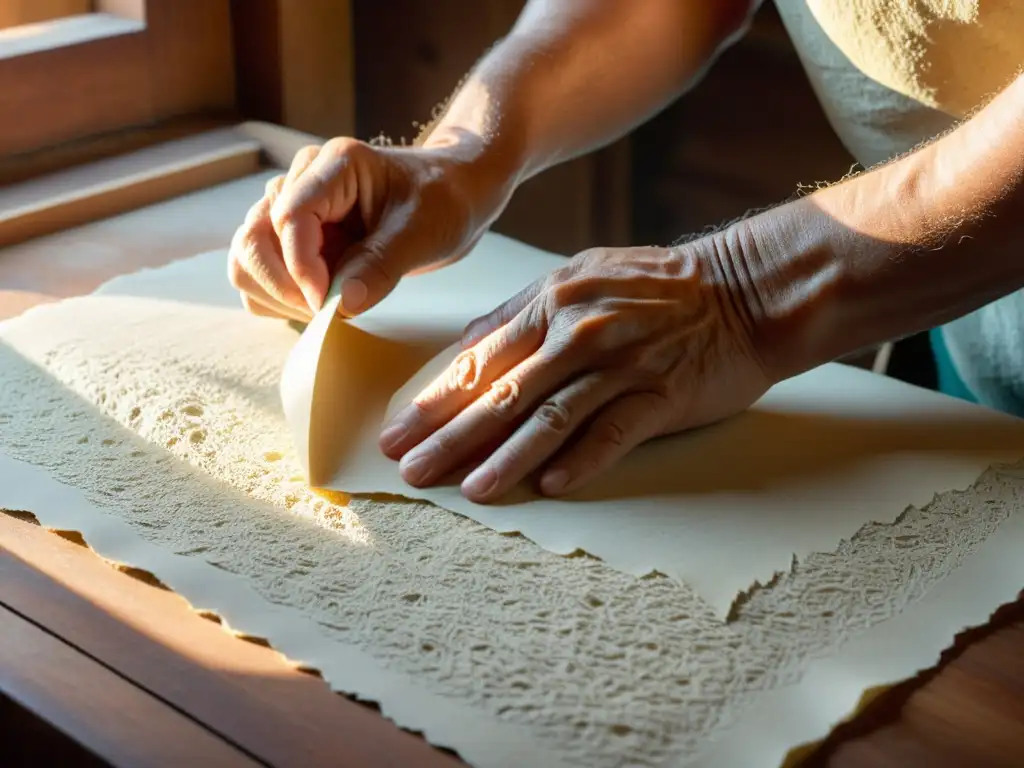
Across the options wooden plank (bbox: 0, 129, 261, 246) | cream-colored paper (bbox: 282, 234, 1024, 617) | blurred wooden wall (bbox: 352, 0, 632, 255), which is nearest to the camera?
cream-colored paper (bbox: 282, 234, 1024, 617)

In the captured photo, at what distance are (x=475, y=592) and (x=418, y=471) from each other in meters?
0.14

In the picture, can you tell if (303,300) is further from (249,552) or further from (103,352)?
(249,552)

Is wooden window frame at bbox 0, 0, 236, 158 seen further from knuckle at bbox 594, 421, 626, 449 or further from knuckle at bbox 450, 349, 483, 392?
knuckle at bbox 594, 421, 626, 449

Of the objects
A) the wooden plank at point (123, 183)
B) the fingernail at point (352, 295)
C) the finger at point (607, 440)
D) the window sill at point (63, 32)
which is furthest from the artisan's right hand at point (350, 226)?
the window sill at point (63, 32)

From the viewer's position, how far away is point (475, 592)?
73 cm

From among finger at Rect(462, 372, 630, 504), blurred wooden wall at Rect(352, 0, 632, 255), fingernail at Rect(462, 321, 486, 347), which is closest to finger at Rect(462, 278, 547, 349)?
fingernail at Rect(462, 321, 486, 347)

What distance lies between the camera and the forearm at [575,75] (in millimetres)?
1126

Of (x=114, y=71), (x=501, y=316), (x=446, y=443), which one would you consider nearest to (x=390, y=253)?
(x=501, y=316)

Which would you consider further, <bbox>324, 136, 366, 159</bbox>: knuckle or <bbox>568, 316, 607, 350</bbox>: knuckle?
<bbox>324, 136, 366, 159</bbox>: knuckle

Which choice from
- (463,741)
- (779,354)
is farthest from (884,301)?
(463,741)

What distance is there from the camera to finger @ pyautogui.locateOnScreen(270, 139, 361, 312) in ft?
3.18

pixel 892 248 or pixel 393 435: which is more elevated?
pixel 892 248

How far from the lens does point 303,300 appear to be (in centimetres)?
100

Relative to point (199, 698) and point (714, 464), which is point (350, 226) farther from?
point (199, 698)
